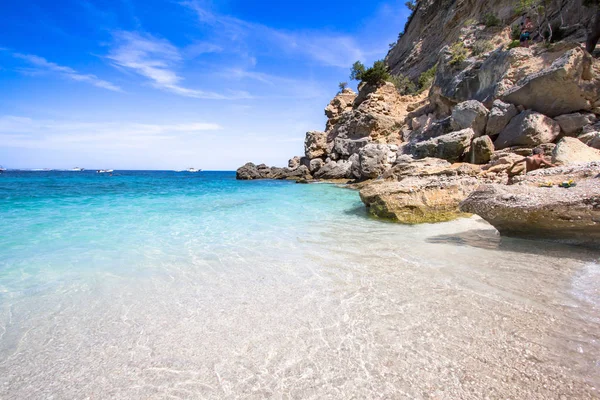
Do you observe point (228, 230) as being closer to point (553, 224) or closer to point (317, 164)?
point (553, 224)

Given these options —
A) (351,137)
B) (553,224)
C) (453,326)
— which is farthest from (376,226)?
(351,137)

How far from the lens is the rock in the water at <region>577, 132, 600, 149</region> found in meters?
10.2

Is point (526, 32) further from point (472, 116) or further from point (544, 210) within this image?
point (544, 210)

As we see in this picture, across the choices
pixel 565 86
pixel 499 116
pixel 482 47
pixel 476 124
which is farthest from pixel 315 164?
pixel 565 86

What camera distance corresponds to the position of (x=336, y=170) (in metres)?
30.8

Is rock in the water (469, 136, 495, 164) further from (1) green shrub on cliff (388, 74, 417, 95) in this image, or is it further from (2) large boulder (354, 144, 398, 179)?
(1) green shrub on cliff (388, 74, 417, 95)

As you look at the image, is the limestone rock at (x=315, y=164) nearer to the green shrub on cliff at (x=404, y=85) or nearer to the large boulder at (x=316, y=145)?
the large boulder at (x=316, y=145)

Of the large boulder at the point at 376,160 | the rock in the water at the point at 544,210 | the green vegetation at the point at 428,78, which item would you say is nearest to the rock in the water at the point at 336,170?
the large boulder at the point at 376,160

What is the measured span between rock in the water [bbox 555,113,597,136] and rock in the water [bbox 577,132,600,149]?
1.08m

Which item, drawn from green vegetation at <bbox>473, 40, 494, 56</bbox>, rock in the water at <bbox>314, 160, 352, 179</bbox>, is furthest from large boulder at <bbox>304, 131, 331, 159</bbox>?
green vegetation at <bbox>473, 40, 494, 56</bbox>

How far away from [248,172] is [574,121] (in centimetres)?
3984

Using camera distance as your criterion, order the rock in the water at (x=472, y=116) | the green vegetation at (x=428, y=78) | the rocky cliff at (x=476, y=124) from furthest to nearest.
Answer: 1. the green vegetation at (x=428, y=78)
2. the rock in the water at (x=472, y=116)
3. the rocky cliff at (x=476, y=124)

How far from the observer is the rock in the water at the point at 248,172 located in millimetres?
45162

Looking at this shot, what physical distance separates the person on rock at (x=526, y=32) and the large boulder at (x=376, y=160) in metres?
12.8
